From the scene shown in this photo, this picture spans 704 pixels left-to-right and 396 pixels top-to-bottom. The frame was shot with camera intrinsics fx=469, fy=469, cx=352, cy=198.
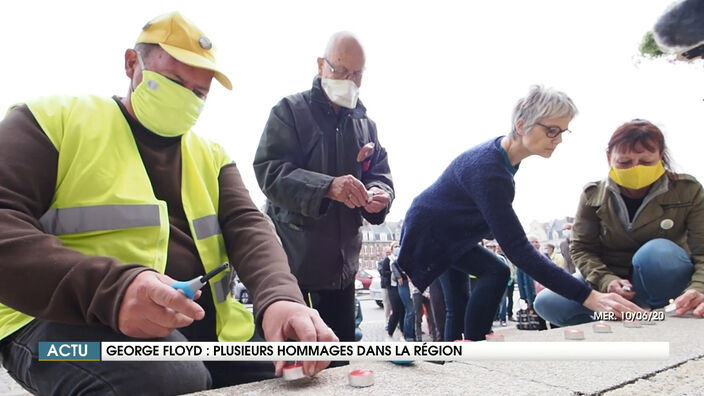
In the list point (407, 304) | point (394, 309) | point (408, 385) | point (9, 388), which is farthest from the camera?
point (394, 309)

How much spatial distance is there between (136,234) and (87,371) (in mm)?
361

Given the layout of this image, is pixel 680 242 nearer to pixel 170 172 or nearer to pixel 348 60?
pixel 348 60

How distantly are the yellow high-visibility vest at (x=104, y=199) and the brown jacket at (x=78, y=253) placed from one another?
4 cm

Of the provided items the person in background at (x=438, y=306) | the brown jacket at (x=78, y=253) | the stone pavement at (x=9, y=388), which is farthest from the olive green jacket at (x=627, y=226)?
the stone pavement at (x=9, y=388)

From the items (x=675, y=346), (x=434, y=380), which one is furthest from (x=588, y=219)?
(x=434, y=380)

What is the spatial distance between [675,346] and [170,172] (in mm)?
1920

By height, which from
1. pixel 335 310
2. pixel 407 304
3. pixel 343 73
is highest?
pixel 343 73

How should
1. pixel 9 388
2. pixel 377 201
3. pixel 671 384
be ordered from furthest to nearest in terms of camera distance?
pixel 9 388
pixel 377 201
pixel 671 384

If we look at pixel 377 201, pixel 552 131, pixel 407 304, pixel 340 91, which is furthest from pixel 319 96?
pixel 407 304

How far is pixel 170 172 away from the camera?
1.47 m

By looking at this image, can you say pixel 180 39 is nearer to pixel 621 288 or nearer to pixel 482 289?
pixel 482 289

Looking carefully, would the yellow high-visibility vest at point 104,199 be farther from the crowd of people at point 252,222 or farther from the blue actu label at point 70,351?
the blue actu label at point 70,351

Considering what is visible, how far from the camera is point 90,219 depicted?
121 cm

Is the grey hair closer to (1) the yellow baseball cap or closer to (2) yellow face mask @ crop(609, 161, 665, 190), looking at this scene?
(2) yellow face mask @ crop(609, 161, 665, 190)
